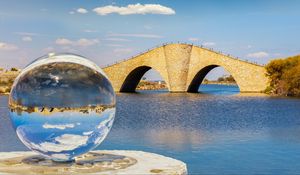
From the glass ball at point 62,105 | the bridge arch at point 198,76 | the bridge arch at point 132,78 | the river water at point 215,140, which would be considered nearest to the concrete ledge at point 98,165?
the glass ball at point 62,105

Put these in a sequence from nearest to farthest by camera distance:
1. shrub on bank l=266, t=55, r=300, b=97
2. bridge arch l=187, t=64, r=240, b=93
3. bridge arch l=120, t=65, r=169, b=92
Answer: shrub on bank l=266, t=55, r=300, b=97 → bridge arch l=187, t=64, r=240, b=93 → bridge arch l=120, t=65, r=169, b=92

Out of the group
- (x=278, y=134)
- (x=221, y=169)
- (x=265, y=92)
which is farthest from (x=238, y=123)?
(x=265, y=92)

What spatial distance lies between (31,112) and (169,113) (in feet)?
97.5

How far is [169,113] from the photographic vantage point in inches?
1569

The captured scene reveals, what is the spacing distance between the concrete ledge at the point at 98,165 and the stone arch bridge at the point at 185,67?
6175 centimetres

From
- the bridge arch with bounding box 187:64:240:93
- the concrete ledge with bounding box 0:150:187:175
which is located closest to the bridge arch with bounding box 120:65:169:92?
the bridge arch with bounding box 187:64:240:93

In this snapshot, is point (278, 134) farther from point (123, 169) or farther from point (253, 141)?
point (123, 169)

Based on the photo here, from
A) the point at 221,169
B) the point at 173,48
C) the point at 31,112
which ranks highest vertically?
the point at 173,48

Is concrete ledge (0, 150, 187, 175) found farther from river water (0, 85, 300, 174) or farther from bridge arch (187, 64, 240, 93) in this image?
bridge arch (187, 64, 240, 93)

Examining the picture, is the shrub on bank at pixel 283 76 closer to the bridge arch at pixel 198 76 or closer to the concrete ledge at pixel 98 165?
the bridge arch at pixel 198 76

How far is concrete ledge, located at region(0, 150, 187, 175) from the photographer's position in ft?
33.7

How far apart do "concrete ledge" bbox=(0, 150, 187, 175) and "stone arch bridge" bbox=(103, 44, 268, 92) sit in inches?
2431

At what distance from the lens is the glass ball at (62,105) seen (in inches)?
403

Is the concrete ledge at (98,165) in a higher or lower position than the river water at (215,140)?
higher
